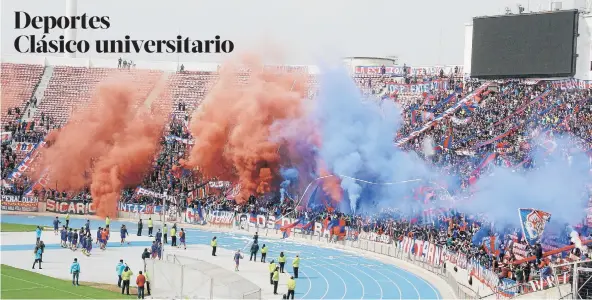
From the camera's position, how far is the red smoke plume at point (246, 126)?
44375 millimetres

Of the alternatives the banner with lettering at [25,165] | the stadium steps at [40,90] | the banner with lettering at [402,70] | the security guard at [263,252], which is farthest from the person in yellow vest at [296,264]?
the stadium steps at [40,90]

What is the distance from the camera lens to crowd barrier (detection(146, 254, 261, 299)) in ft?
68.3

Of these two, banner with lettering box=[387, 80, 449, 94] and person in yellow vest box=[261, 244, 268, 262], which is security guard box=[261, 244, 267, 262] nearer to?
person in yellow vest box=[261, 244, 268, 262]

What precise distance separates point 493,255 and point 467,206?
5.34 meters

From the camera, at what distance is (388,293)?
2705 cm

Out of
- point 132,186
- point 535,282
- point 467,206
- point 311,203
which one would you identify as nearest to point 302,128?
point 311,203

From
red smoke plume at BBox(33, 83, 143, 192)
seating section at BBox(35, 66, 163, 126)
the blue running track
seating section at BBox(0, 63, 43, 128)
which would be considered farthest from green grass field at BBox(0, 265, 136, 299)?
seating section at BBox(0, 63, 43, 128)

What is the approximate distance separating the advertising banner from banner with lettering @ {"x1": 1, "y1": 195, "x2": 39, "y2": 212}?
2.89 feet

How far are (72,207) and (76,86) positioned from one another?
1564cm

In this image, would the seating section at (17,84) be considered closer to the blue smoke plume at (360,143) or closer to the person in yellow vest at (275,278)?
the blue smoke plume at (360,143)

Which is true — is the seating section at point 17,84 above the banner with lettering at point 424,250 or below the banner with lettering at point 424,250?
above

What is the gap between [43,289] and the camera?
83.0 ft

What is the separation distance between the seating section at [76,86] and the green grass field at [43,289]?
2948 cm

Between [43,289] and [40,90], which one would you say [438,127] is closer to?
[43,289]
